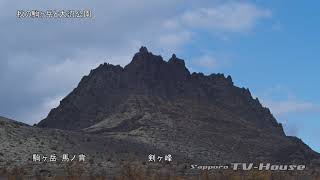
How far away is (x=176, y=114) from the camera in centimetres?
13712

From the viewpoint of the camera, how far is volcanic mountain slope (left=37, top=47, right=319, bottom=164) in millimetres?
119812

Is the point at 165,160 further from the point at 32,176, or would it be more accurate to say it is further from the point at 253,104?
the point at 253,104

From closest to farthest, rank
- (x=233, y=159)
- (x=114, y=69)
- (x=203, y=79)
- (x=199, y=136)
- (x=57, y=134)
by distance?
(x=57, y=134), (x=233, y=159), (x=199, y=136), (x=114, y=69), (x=203, y=79)

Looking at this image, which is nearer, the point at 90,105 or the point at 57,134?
the point at 57,134

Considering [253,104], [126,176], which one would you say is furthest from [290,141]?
[126,176]

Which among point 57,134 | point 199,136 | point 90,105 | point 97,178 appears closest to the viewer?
point 97,178

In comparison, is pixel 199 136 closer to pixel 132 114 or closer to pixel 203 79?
pixel 132 114

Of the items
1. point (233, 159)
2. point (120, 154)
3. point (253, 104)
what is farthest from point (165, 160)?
point (253, 104)

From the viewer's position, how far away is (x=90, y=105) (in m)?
147

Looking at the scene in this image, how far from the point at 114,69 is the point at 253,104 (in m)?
42.3

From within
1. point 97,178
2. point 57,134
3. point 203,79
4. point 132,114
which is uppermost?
point 203,79

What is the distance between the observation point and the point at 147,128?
4756 inches

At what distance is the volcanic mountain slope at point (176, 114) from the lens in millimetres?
119812

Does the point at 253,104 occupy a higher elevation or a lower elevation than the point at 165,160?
higher
